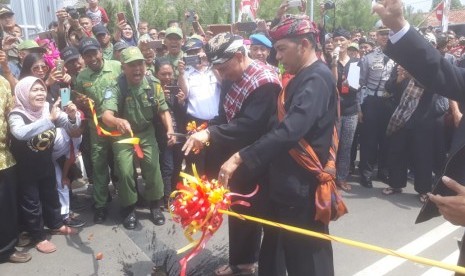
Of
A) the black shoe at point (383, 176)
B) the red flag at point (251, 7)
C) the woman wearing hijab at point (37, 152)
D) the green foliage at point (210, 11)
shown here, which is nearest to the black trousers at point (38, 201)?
the woman wearing hijab at point (37, 152)

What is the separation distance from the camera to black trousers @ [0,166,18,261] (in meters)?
3.69

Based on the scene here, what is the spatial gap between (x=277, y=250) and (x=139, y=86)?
2294 mm

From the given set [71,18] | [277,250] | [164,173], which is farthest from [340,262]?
[71,18]

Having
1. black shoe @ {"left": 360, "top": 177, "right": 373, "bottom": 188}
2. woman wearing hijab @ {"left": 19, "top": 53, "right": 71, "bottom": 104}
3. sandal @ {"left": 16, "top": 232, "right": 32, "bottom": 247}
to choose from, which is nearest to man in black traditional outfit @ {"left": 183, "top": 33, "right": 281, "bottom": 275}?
woman wearing hijab @ {"left": 19, "top": 53, "right": 71, "bottom": 104}

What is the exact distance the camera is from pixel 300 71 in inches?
104

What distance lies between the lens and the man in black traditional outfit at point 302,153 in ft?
8.15

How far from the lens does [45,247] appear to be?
13.2ft

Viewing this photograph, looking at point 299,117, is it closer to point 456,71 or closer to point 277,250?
point 456,71

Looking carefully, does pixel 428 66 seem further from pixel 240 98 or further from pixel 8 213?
pixel 8 213

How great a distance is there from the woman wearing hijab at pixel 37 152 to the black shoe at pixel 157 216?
911 mm

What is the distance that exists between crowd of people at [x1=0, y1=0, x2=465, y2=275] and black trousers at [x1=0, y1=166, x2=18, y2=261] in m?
0.01

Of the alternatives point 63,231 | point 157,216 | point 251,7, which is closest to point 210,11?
point 251,7

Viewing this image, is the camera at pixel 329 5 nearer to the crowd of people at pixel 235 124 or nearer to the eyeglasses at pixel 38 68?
the crowd of people at pixel 235 124

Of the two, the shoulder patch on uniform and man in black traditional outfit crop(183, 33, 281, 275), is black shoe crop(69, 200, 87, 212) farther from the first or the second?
man in black traditional outfit crop(183, 33, 281, 275)
